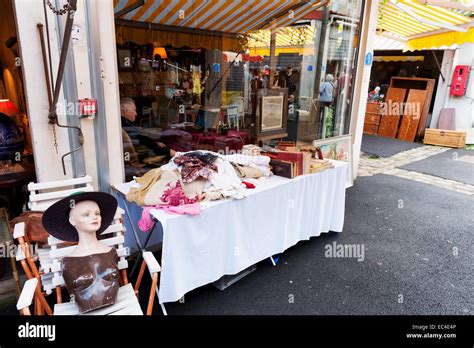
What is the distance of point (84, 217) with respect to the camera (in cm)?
204

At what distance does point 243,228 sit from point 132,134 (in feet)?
5.32

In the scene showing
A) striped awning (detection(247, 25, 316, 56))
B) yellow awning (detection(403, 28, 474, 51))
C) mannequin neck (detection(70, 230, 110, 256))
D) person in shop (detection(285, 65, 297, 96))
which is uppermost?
yellow awning (detection(403, 28, 474, 51))

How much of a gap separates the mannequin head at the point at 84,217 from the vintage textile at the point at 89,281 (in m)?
0.18

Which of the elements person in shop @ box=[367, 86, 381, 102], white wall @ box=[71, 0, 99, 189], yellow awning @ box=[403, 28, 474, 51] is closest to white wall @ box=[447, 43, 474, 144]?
yellow awning @ box=[403, 28, 474, 51]

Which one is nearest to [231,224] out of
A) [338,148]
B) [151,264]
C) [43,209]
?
[151,264]

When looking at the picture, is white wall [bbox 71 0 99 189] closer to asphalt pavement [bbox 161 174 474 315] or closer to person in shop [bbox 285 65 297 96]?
asphalt pavement [bbox 161 174 474 315]

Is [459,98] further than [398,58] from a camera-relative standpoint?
No

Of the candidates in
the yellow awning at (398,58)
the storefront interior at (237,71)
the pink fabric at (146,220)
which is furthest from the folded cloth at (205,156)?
the yellow awning at (398,58)

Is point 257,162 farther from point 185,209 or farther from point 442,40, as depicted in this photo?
point 442,40

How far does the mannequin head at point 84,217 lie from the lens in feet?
6.69

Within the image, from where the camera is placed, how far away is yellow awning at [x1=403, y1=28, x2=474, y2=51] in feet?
Answer: 24.8

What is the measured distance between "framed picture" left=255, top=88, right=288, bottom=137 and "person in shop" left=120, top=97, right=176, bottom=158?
1145 mm

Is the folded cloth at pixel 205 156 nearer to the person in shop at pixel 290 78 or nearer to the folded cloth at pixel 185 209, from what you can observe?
the folded cloth at pixel 185 209
